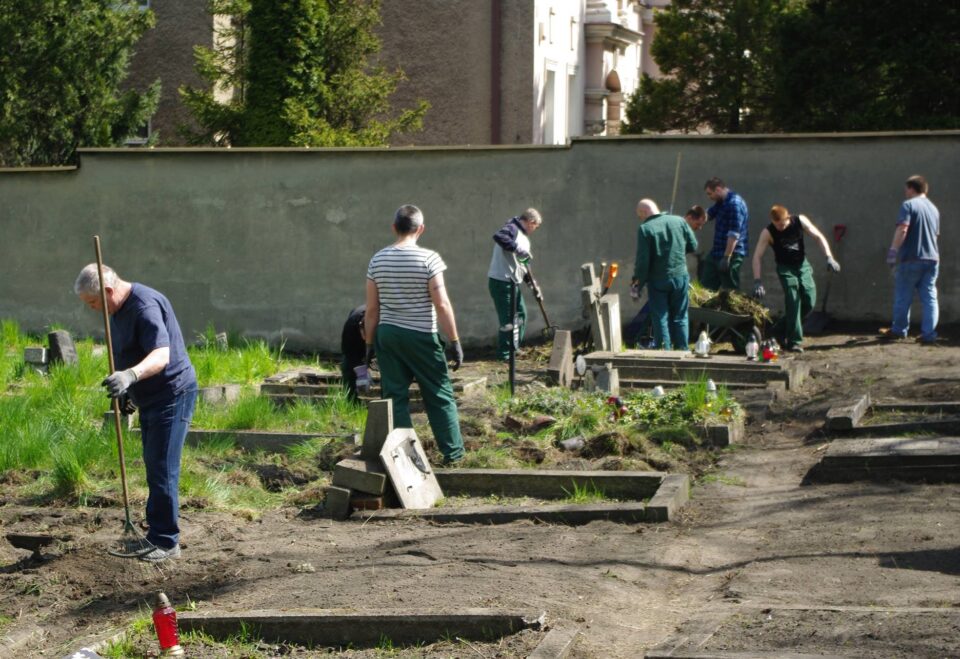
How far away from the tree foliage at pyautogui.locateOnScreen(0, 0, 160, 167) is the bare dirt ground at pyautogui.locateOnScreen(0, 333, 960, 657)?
50.5 feet

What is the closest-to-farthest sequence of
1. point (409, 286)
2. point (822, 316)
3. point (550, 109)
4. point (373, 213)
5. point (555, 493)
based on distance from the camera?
point (555, 493) → point (409, 286) → point (822, 316) → point (373, 213) → point (550, 109)

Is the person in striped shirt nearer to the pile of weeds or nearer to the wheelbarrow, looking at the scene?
the wheelbarrow

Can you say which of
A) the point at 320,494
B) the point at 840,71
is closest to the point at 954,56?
the point at 840,71

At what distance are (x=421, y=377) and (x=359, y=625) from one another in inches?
141

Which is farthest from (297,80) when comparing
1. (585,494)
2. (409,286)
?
(585,494)

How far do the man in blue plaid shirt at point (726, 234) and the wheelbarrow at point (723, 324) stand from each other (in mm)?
1143

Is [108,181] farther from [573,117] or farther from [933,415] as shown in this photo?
[573,117]

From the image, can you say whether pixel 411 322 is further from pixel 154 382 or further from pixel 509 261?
pixel 509 261

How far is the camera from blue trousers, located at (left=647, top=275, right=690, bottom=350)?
46.2 feet

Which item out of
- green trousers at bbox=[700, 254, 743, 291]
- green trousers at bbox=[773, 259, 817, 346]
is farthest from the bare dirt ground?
green trousers at bbox=[700, 254, 743, 291]

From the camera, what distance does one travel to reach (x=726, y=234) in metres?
16.1

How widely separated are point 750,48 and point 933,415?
18.9 meters

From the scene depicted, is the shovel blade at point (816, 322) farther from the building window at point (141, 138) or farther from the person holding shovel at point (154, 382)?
the building window at point (141, 138)

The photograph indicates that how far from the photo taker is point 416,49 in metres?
28.6
